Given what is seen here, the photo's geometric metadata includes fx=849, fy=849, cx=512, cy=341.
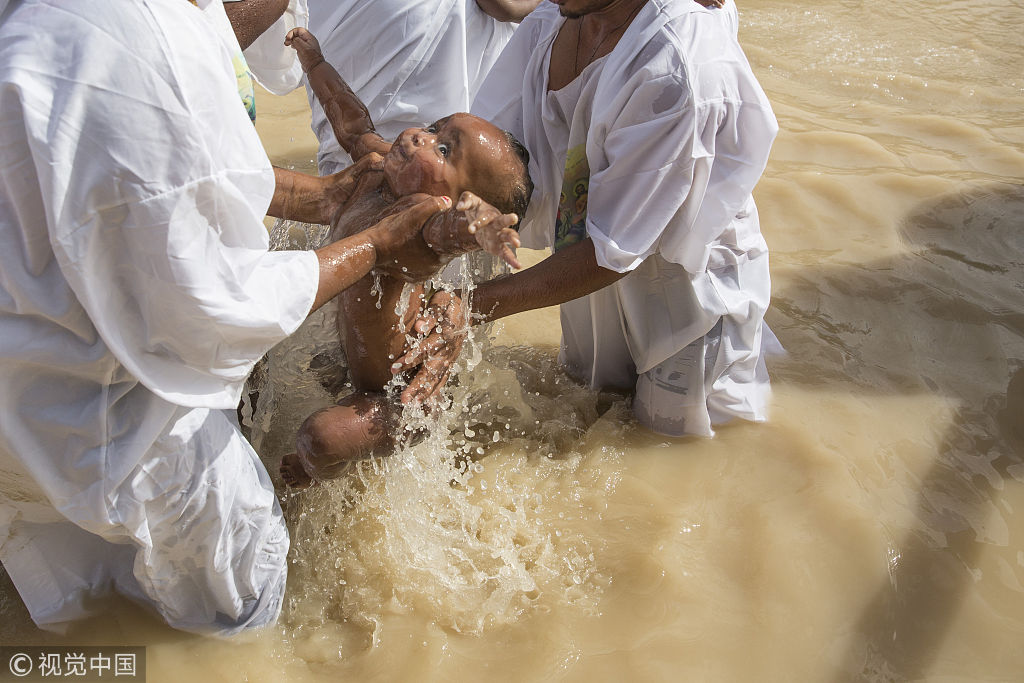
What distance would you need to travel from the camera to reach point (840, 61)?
635 centimetres

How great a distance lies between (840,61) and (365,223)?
522 cm

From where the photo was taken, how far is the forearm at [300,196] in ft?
8.34

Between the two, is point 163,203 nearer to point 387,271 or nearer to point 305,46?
point 387,271

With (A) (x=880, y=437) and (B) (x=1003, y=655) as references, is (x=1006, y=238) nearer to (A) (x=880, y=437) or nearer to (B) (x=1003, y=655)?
(A) (x=880, y=437)

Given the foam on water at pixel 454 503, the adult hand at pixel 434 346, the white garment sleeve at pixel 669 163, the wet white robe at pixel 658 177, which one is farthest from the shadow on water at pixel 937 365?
the adult hand at pixel 434 346

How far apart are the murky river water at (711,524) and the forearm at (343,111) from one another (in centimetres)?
85

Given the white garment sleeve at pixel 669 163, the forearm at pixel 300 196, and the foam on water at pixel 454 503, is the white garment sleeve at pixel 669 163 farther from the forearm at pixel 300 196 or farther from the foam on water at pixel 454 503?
the forearm at pixel 300 196

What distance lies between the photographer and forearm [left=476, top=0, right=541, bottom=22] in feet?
11.3

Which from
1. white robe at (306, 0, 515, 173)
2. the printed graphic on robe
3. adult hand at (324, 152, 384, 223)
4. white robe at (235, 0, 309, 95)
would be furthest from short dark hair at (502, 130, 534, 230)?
white robe at (235, 0, 309, 95)

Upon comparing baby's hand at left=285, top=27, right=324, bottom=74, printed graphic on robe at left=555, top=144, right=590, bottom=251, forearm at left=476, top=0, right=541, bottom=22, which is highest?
baby's hand at left=285, top=27, right=324, bottom=74

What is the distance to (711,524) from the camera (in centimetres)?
277

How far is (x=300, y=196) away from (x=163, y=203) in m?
1.04

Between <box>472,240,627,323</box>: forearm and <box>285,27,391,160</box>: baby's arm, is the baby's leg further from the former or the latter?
<box>285,27,391,160</box>: baby's arm

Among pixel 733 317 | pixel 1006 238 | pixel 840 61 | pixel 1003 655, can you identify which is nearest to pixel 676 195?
pixel 733 317
